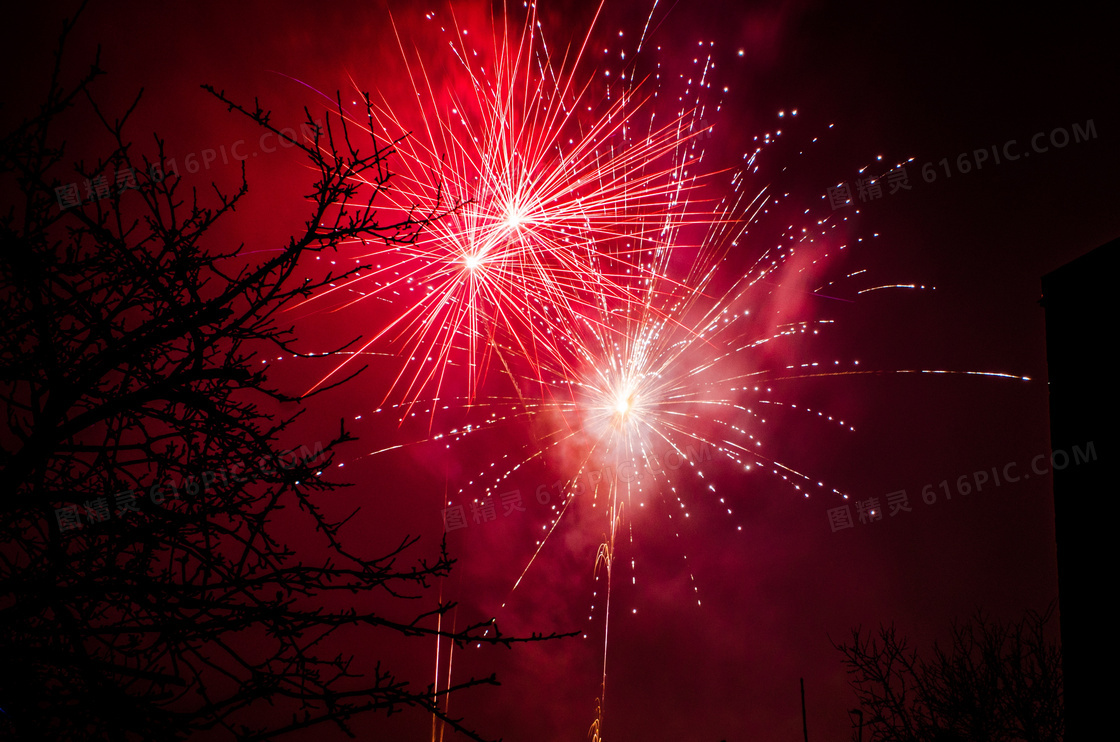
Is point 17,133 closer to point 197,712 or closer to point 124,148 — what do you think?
point 124,148

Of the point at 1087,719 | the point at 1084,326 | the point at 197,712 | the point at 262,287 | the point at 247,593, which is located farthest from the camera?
the point at 1084,326

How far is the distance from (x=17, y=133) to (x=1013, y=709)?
696 inches

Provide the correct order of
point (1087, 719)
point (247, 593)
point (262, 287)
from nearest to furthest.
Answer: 1. point (247, 593)
2. point (262, 287)
3. point (1087, 719)

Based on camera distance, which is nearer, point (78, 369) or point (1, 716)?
point (1, 716)

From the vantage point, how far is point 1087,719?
7.00 meters

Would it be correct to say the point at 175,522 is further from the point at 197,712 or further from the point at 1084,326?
the point at 1084,326

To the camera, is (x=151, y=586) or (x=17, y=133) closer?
(x=151, y=586)

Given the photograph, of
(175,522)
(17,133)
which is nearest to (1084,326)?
(175,522)

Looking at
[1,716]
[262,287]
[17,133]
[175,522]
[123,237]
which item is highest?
[17,133]

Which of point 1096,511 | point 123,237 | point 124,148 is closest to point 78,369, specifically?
point 123,237

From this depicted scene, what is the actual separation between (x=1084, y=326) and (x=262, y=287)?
8.86m

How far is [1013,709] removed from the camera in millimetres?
13109

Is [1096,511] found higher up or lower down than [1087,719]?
higher up

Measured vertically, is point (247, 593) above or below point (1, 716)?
above
